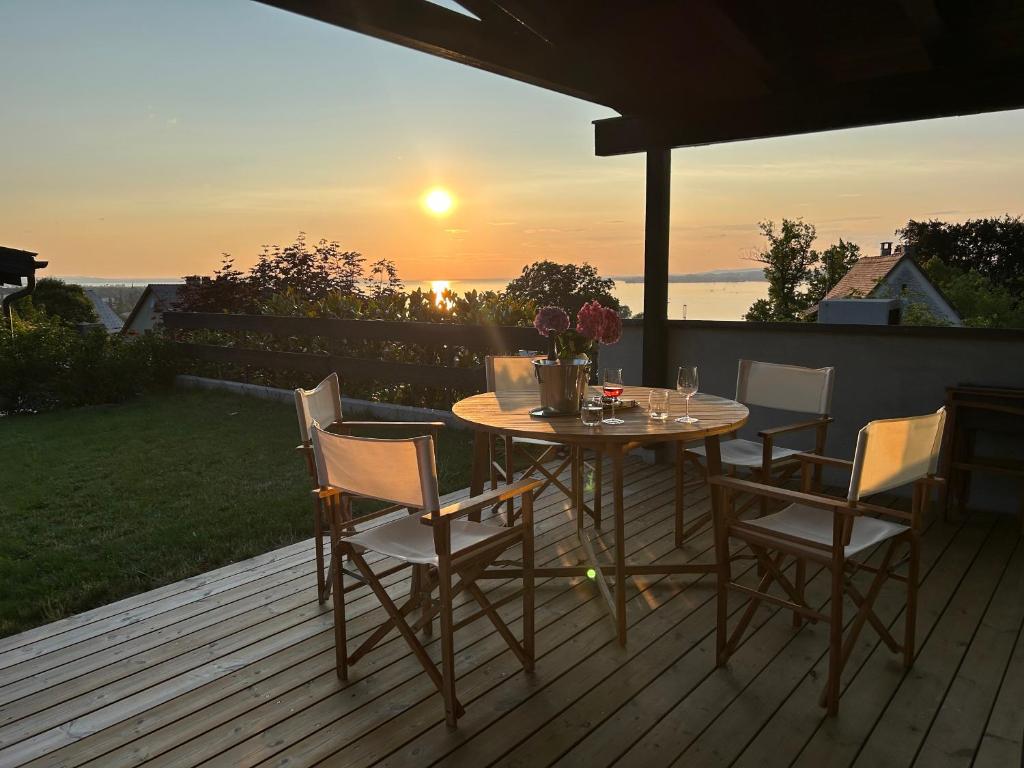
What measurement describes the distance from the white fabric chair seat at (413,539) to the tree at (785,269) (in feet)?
11.1

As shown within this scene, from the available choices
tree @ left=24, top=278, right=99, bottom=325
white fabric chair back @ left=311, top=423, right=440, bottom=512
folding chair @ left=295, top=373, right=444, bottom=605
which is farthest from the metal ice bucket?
tree @ left=24, top=278, right=99, bottom=325

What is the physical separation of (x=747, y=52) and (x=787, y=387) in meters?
1.81

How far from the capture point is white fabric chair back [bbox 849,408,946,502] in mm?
2008

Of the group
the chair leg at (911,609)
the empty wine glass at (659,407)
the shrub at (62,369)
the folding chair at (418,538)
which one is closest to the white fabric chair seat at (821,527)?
the chair leg at (911,609)

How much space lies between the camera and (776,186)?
4914mm

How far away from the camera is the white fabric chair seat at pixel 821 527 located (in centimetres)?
220

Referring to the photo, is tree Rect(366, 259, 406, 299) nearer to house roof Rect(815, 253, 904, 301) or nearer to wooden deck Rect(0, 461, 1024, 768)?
house roof Rect(815, 253, 904, 301)

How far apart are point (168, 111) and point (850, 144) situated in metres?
6.87

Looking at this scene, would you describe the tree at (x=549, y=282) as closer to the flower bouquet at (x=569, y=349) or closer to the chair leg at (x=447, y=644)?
the flower bouquet at (x=569, y=349)

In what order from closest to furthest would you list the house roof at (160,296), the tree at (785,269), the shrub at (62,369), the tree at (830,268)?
1. the tree at (830,268)
2. the tree at (785,269)
3. the shrub at (62,369)
4. the house roof at (160,296)

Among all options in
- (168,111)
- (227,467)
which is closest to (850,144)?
(227,467)

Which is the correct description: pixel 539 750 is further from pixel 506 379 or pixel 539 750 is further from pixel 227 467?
pixel 227 467

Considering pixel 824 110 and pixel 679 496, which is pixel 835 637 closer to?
pixel 679 496

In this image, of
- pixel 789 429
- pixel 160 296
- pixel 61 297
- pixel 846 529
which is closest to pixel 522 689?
pixel 846 529
